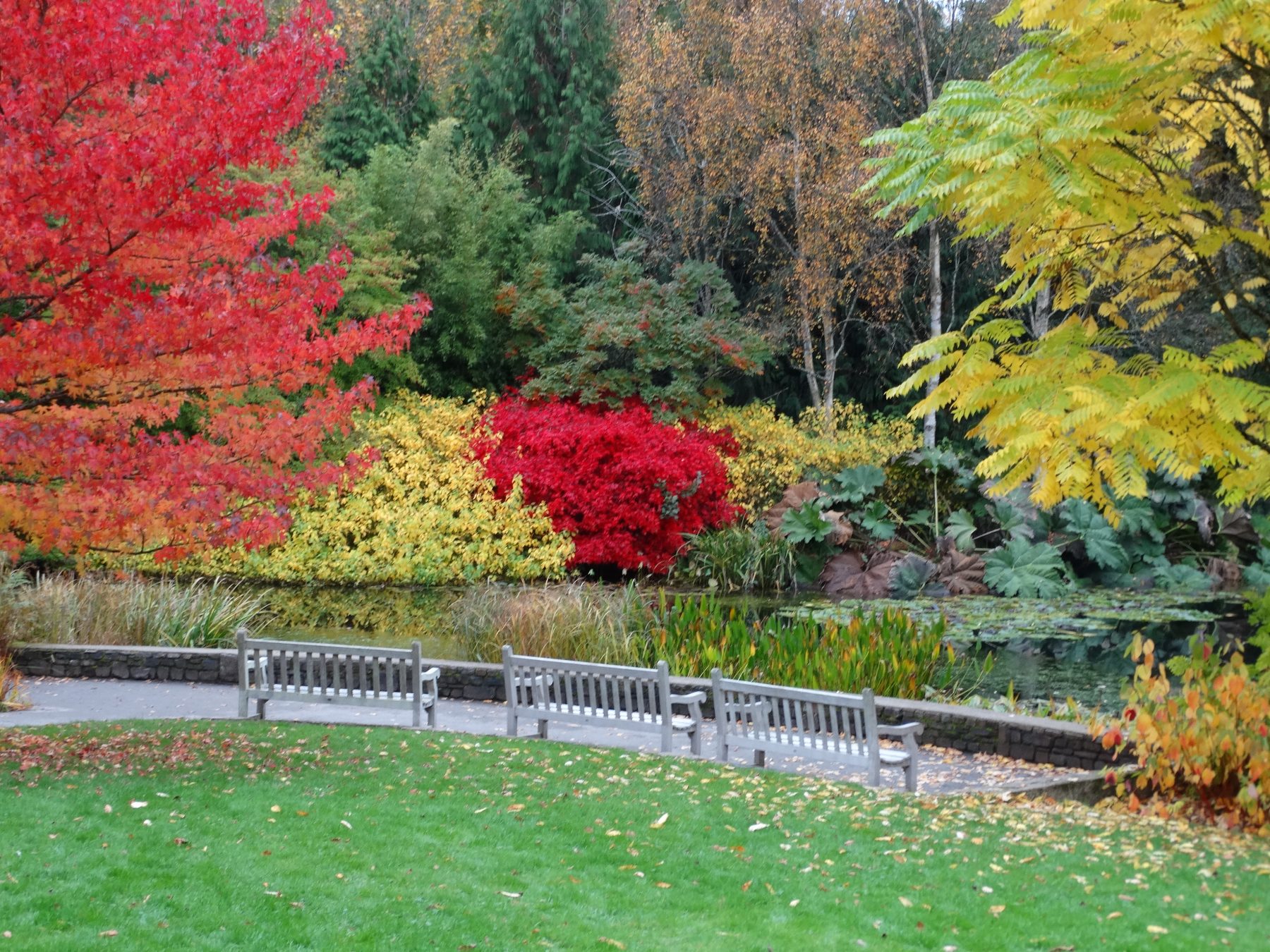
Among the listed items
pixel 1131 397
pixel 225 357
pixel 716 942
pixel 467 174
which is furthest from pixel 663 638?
pixel 467 174

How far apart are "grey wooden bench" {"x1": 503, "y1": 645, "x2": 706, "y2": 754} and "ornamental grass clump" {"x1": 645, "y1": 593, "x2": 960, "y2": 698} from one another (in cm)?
111

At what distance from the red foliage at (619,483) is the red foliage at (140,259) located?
11.6 meters

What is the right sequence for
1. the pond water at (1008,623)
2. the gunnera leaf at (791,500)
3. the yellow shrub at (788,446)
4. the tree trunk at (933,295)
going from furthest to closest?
the tree trunk at (933,295), the yellow shrub at (788,446), the gunnera leaf at (791,500), the pond water at (1008,623)

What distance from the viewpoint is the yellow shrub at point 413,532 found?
743 inches

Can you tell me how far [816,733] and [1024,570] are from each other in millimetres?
11087

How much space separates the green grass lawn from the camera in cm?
485

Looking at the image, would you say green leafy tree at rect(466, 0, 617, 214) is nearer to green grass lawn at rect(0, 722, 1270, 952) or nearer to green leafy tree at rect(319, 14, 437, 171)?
green leafy tree at rect(319, 14, 437, 171)

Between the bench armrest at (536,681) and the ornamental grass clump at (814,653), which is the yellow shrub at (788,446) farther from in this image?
the bench armrest at (536,681)

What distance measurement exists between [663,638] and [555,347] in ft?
40.4

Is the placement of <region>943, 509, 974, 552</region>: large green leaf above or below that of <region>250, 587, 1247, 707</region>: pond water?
above

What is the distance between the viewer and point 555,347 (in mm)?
22797

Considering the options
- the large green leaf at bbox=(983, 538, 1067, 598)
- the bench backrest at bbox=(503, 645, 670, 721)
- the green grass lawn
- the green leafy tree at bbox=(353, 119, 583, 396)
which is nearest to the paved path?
the bench backrest at bbox=(503, 645, 670, 721)

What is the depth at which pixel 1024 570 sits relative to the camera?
59.4 feet

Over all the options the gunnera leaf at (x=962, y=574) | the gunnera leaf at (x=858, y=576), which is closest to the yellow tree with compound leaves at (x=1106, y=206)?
the gunnera leaf at (x=962, y=574)
